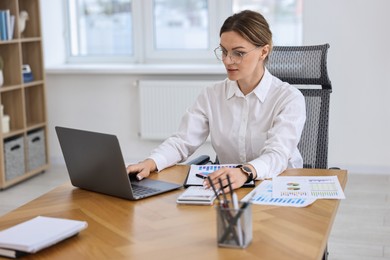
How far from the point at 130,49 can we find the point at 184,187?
3568 millimetres

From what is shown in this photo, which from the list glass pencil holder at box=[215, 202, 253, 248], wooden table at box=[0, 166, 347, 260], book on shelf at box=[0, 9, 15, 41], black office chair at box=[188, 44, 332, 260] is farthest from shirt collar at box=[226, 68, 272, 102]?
book on shelf at box=[0, 9, 15, 41]

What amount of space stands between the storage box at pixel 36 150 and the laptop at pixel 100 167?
9.57ft

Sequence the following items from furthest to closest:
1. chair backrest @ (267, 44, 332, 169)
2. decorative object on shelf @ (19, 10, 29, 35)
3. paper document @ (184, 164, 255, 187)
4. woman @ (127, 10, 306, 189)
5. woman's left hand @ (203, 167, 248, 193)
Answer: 1. decorative object on shelf @ (19, 10, 29, 35)
2. chair backrest @ (267, 44, 332, 169)
3. woman @ (127, 10, 306, 189)
4. paper document @ (184, 164, 255, 187)
5. woman's left hand @ (203, 167, 248, 193)

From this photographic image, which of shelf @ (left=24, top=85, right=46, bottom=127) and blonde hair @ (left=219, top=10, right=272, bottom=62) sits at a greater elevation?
blonde hair @ (left=219, top=10, right=272, bottom=62)

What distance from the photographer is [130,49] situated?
5566 millimetres

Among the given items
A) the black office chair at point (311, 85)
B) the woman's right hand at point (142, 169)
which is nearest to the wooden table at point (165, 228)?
the woman's right hand at point (142, 169)

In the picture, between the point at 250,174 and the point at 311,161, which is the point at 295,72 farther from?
the point at 250,174

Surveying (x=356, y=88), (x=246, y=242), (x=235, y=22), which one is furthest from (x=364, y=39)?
(x=246, y=242)

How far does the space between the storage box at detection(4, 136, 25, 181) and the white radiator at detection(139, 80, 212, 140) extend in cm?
97

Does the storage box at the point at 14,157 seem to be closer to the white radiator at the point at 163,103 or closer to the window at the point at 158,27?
the white radiator at the point at 163,103

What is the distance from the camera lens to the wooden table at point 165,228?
1.56 meters

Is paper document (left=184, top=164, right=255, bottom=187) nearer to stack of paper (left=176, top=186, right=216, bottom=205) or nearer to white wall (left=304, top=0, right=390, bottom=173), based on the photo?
stack of paper (left=176, top=186, right=216, bottom=205)

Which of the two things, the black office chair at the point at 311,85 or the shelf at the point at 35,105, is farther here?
the shelf at the point at 35,105

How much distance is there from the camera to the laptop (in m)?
1.94
